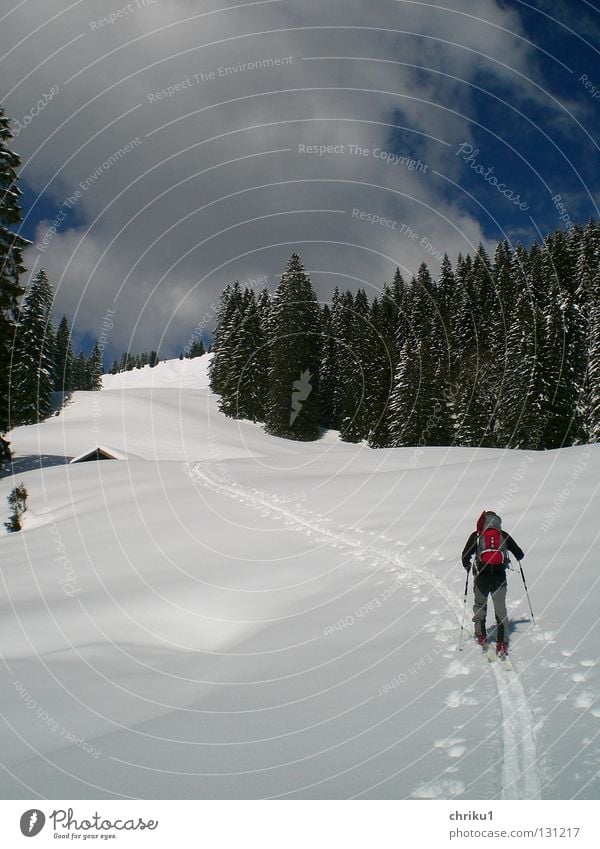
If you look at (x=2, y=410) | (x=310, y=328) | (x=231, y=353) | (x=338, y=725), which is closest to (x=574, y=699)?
(x=338, y=725)

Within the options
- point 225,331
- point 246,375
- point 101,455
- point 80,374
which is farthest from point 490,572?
point 80,374

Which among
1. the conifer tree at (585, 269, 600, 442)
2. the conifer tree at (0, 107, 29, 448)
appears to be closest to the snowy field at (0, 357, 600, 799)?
the conifer tree at (0, 107, 29, 448)

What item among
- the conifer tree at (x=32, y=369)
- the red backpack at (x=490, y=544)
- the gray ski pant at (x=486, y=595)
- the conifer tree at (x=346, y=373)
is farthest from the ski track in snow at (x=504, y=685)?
the conifer tree at (x=346, y=373)

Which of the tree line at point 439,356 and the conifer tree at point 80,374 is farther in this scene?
the conifer tree at point 80,374

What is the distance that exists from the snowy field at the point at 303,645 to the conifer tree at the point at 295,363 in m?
30.8

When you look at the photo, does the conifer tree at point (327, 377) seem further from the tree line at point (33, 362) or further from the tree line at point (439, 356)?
the tree line at point (33, 362)

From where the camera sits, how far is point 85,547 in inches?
650

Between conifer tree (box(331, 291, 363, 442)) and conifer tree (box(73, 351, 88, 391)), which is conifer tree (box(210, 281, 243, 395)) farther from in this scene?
conifer tree (box(73, 351, 88, 391))

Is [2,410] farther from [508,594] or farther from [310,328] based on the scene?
[310,328]

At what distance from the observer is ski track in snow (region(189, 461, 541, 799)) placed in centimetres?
424

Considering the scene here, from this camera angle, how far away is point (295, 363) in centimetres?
5334

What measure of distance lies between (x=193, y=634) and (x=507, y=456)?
15465 mm
